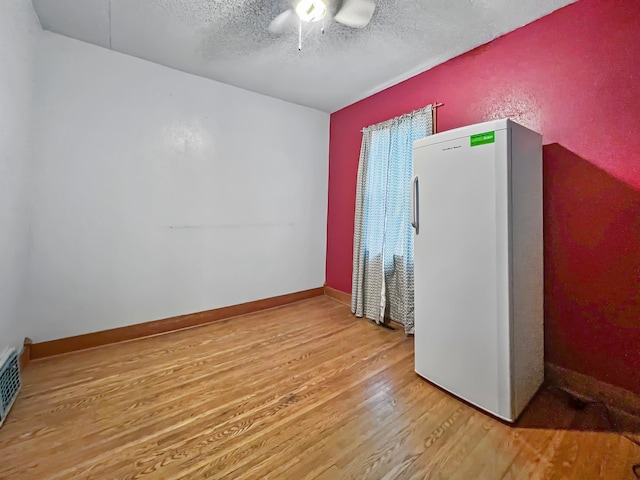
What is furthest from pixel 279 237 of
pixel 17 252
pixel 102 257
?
pixel 17 252

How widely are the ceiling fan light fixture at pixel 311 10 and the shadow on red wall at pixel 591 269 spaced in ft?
5.59

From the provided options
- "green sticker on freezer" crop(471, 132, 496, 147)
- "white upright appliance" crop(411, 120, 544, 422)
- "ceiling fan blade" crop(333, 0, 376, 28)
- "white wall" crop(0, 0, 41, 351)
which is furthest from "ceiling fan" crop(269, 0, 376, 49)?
"white wall" crop(0, 0, 41, 351)

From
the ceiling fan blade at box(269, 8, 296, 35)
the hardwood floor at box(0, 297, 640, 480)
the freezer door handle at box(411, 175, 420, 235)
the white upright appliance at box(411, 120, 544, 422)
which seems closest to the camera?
the hardwood floor at box(0, 297, 640, 480)

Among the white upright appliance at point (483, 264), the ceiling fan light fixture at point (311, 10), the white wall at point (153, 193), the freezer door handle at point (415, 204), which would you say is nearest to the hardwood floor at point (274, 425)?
the white upright appliance at point (483, 264)

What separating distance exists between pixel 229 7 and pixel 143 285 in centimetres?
225

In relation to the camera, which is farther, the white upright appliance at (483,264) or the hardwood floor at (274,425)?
the white upright appliance at (483,264)

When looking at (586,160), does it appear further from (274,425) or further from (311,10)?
(274,425)

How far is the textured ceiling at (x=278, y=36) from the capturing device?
167cm

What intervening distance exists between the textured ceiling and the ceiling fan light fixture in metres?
0.10

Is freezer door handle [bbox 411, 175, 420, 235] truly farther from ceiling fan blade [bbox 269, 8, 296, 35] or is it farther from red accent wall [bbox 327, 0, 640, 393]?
ceiling fan blade [bbox 269, 8, 296, 35]

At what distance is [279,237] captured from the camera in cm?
320

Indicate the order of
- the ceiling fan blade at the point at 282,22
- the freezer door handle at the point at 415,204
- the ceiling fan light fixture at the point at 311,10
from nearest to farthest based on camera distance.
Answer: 1. the ceiling fan light fixture at the point at 311,10
2. the ceiling fan blade at the point at 282,22
3. the freezer door handle at the point at 415,204

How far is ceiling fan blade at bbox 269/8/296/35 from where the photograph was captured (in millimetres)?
1715

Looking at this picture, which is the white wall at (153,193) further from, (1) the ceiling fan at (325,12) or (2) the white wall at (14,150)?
(1) the ceiling fan at (325,12)
